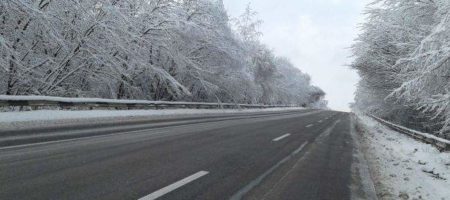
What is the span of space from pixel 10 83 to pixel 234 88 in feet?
78.7

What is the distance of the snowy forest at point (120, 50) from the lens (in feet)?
54.4

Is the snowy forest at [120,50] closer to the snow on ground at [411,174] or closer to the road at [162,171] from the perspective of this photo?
the road at [162,171]

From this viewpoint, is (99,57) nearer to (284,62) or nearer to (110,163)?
(110,163)

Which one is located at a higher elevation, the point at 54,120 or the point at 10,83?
the point at 10,83

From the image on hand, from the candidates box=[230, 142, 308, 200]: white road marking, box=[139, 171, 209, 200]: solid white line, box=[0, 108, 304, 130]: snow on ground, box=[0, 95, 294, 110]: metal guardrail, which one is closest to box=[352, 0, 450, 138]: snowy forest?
box=[230, 142, 308, 200]: white road marking

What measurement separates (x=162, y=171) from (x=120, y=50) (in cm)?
1671

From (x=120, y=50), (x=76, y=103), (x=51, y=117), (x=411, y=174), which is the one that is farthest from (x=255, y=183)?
(x=120, y=50)

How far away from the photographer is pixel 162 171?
6.66 metres

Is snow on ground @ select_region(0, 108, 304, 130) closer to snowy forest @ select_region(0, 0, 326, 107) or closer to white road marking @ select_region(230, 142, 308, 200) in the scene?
snowy forest @ select_region(0, 0, 326, 107)

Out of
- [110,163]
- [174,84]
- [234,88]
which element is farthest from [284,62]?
[110,163]

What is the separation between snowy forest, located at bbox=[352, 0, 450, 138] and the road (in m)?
4.35

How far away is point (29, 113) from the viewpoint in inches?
537

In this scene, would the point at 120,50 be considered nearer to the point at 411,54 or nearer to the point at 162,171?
the point at 411,54

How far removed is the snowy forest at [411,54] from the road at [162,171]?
4349 millimetres
